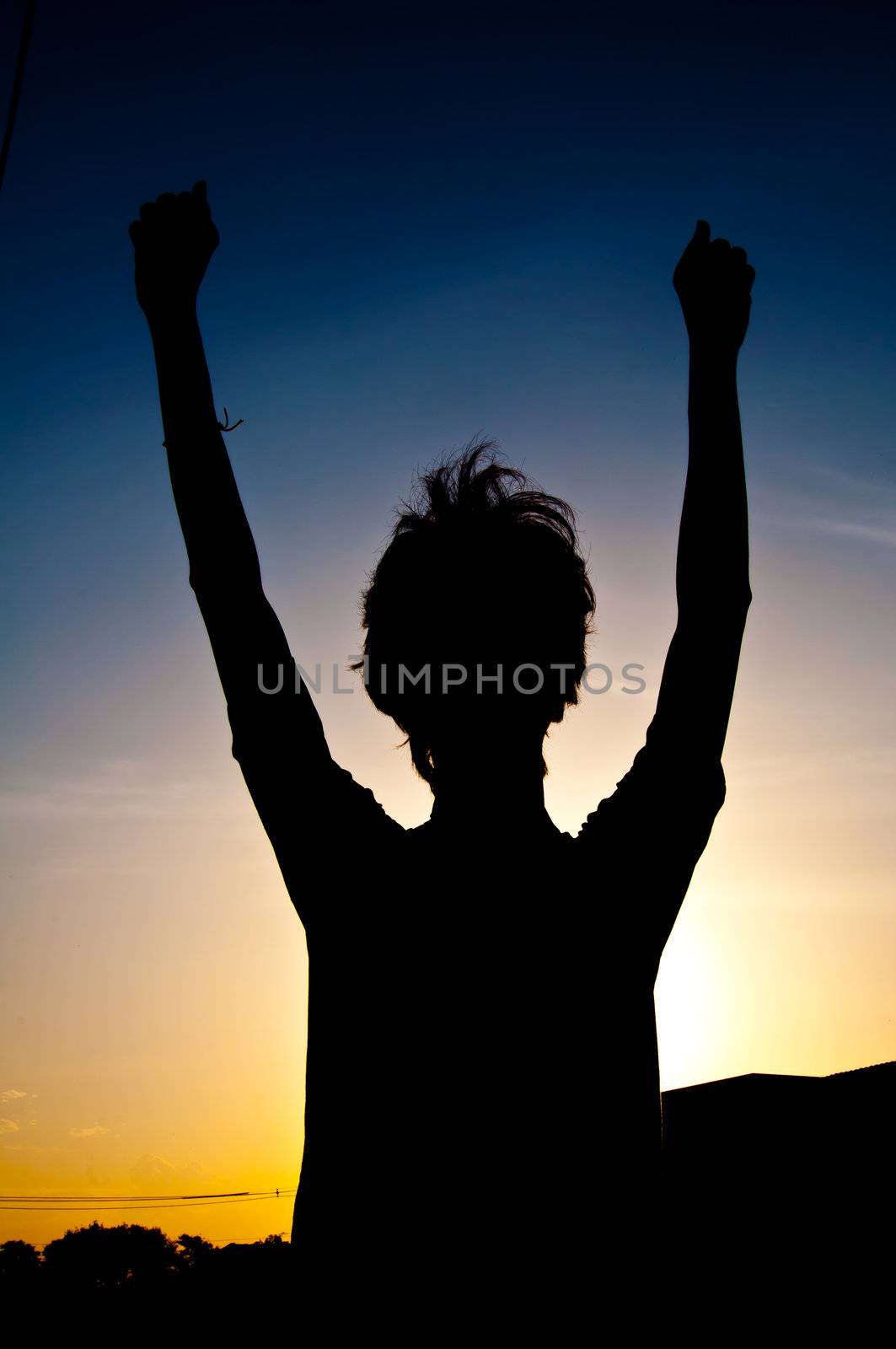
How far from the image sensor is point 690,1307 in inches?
46.1

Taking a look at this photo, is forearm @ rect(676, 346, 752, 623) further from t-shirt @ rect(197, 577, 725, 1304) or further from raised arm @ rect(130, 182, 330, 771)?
raised arm @ rect(130, 182, 330, 771)

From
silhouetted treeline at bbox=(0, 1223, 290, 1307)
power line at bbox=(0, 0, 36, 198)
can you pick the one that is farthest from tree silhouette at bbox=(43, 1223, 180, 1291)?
power line at bbox=(0, 0, 36, 198)

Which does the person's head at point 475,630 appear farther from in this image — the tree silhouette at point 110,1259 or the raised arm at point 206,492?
the tree silhouette at point 110,1259

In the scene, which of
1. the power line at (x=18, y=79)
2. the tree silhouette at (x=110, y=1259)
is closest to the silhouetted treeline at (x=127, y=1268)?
the tree silhouette at (x=110, y=1259)

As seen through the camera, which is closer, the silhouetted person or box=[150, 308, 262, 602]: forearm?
the silhouetted person

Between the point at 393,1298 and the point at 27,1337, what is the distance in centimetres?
4585

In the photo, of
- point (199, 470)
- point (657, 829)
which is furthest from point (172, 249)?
point (657, 829)

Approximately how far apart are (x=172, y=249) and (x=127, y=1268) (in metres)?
52.2

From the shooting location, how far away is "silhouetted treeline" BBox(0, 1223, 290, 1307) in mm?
38719

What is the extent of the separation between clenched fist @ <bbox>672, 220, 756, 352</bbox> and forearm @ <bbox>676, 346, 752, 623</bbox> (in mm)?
88

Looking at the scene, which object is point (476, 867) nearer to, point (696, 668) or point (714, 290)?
A: point (696, 668)

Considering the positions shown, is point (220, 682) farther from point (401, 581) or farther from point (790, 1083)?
point (790, 1083)

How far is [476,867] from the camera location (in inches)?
52.8

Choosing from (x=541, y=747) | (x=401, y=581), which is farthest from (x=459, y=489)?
(x=541, y=747)
